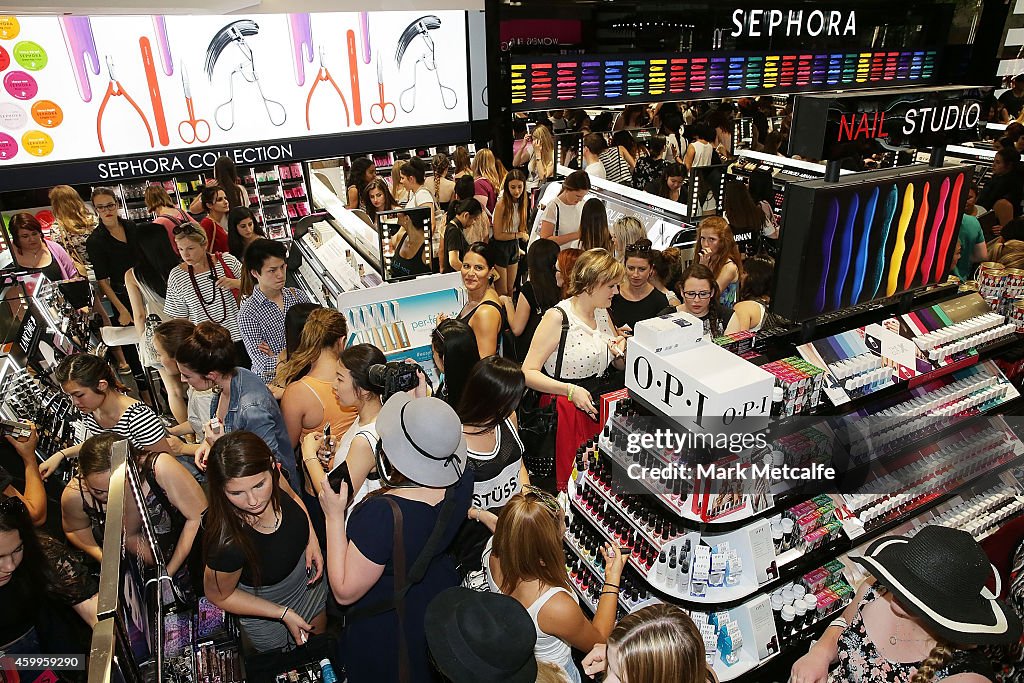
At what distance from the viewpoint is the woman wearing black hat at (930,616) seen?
Answer: 210cm

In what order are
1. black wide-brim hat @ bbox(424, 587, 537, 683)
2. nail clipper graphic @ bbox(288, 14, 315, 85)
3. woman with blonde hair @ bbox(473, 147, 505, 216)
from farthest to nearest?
1. woman with blonde hair @ bbox(473, 147, 505, 216)
2. nail clipper graphic @ bbox(288, 14, 315, 85)
3. black wide-brim hat @ bbox(424, 587, 537, 683)

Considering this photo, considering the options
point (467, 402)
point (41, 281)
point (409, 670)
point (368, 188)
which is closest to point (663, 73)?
point (368, 188)

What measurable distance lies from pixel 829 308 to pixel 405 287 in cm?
275

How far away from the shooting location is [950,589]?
213 cm

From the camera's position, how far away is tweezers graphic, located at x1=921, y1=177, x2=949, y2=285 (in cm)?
302

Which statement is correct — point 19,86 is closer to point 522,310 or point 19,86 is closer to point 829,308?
point 522,310

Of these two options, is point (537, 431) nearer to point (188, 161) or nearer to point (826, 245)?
point (826, 245)

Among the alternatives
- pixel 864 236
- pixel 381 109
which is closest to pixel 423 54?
pixel 381 109

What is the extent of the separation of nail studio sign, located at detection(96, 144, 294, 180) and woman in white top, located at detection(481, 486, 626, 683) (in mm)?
5092

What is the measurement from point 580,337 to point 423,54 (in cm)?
415

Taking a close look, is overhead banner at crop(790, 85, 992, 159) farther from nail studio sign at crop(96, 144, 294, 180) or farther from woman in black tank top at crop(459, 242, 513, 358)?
nail studio sign at crop(96, 144, 294, 180)

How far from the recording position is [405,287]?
451 centimetres

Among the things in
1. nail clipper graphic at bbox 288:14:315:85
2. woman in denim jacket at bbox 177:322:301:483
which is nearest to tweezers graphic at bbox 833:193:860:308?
woman in denim jacket at bbox 177:322:301:483

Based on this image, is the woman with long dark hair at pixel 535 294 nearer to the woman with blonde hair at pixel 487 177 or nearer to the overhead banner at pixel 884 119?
the woman with blonde hair at pixel 487 177
